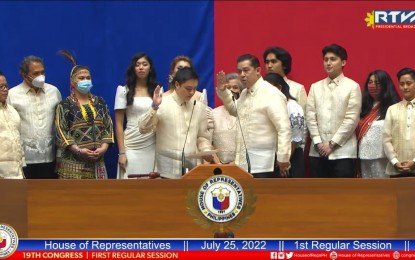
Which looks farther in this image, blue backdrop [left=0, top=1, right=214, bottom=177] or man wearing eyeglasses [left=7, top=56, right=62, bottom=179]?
blue backdrop [left=0, top=1, right=214, bottom=177]

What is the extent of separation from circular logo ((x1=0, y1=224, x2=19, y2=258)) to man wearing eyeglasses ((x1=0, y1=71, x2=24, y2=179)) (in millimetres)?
909

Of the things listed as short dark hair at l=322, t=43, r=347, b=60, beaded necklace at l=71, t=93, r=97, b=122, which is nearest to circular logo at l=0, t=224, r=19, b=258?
beaded necklace at l=71, t=93, r=97, b=122

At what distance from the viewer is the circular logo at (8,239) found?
6.93m

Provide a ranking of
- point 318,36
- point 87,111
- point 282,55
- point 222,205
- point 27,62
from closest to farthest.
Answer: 1. point 222,205
2. point 87,111
3. point 27,62
4. point 282,55
5. point 318,36

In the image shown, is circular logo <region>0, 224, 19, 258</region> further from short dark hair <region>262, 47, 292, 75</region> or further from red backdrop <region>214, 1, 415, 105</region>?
short dark hair <region>262, 47, 292, 75</region>

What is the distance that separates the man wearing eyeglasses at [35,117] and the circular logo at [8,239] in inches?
61.1

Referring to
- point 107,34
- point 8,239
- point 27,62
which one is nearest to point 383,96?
point 107,34

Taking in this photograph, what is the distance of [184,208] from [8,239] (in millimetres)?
1207

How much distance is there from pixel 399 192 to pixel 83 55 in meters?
3.45

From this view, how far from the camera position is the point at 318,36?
9.13 m

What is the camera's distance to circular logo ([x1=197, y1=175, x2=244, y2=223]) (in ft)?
22.7

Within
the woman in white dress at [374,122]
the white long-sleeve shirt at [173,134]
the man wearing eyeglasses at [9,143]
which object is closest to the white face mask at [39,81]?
the man wearing eyeglasses at [9,143]

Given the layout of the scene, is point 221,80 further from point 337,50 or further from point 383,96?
point 383,96

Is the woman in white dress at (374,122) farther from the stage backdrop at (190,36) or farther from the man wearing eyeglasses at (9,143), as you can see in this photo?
the man wearing eyeglasses at (9,143)
